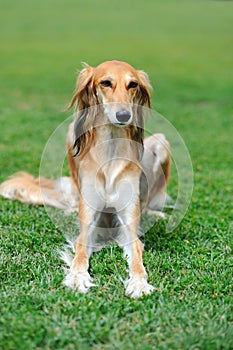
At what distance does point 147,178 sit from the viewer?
557 centimetres

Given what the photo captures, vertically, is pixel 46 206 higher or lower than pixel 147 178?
lower

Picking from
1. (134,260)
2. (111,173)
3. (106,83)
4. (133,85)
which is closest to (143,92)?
(133,85)

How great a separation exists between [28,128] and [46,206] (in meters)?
4.46

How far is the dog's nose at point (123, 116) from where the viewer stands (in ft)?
14.0

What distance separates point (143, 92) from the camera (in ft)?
16.1

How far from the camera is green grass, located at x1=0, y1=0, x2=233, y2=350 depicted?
3.44 metres

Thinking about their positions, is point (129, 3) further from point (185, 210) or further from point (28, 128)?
point (185, 210)

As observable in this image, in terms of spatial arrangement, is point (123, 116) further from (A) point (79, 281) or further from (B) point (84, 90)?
(A) point (79, 281)

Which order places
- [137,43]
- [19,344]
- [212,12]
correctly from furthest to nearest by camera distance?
[212,12] → [137,43] → [19,344]

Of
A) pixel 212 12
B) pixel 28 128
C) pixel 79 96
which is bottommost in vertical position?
pixel 28 128

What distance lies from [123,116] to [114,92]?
0.89 feet

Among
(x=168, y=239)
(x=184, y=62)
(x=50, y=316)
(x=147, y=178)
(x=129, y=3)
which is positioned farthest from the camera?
(x=129, y=3)

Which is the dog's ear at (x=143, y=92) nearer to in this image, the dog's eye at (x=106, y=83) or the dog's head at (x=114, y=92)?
the dog's head at (x=114, y=92)

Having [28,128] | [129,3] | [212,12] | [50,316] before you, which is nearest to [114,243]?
[50,316]
